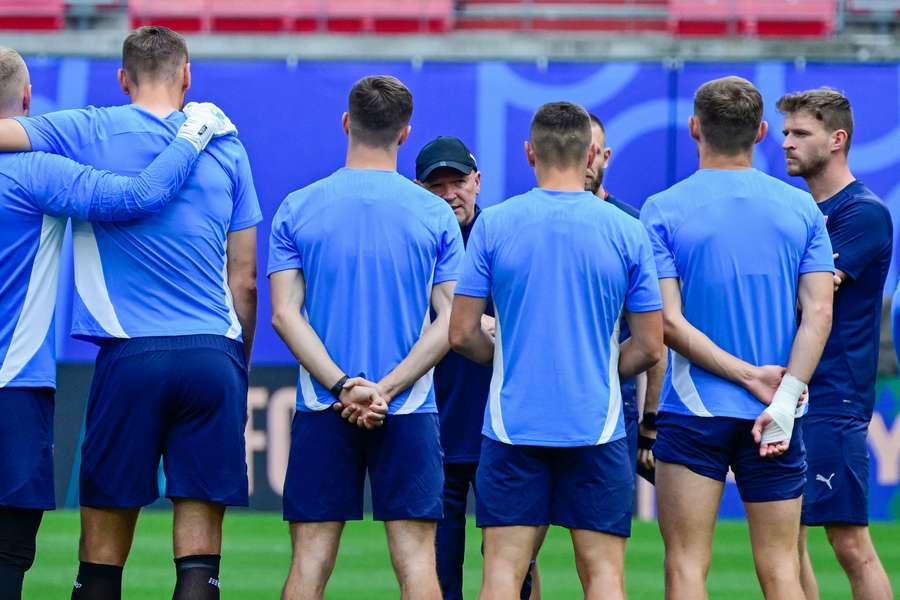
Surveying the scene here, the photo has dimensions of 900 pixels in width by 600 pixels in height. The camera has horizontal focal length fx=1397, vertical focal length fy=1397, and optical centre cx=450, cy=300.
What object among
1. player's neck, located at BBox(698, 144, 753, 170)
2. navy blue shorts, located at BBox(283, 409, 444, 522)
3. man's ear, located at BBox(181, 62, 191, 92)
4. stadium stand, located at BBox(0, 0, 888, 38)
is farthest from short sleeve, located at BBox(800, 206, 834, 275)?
stadium stand, located at BBox(0, 0, 888, 38)

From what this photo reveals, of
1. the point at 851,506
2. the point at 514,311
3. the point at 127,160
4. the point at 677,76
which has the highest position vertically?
the point at 677,76

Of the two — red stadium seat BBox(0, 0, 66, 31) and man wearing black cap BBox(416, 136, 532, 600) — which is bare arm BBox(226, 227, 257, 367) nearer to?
man wearing black cap BBox(416, 136, 532, 600)

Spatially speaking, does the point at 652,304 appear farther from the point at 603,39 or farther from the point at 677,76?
the point at 603,39

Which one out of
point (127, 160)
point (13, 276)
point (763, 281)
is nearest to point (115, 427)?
point (13, 276)

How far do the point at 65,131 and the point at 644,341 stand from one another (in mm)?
1994

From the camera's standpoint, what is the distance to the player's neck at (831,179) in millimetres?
5348

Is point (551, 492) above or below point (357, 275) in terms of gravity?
below

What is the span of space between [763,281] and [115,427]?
214 cm

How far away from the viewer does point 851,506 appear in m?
5.17

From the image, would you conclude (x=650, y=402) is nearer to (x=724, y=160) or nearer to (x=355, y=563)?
(x=724, y=160)

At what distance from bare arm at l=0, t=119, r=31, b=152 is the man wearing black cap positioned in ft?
5.27

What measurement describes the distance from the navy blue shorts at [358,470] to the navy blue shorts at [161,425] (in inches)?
8.1

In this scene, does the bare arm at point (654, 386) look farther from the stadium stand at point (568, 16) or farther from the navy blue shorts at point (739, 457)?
the stadium stand at point (568, 16)

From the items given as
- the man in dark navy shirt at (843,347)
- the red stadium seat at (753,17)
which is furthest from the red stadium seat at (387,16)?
the man in dark navy shirt at (843,347)
